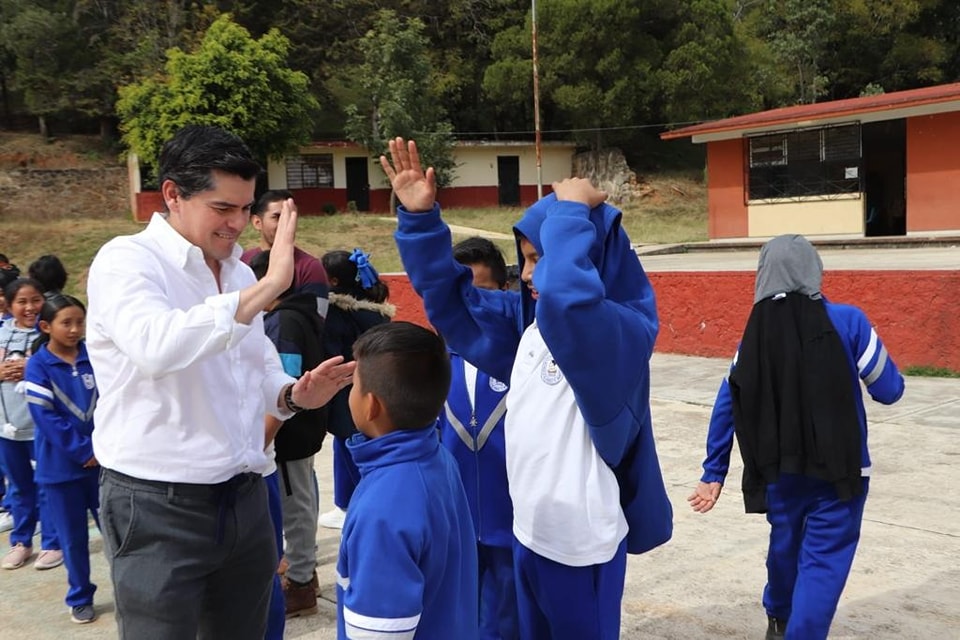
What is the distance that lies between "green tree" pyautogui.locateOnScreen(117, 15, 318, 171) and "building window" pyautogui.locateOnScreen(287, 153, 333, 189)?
4.31 metres

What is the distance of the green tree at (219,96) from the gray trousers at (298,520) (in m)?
23.4

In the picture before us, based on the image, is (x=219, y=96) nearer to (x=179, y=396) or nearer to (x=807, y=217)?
(x=807, y=217)

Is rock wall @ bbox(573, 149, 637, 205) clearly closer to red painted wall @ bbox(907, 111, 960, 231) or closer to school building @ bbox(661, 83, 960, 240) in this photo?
school building @ bbox(661, 83, 960, 240)

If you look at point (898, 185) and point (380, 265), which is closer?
point (380, 265)

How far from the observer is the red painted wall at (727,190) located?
22.9 metres

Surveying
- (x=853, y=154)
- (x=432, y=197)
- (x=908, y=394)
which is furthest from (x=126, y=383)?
(x=853, y=154)

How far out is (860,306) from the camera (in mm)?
8344

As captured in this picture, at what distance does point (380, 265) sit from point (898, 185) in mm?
15083

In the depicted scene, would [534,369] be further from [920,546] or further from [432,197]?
[920,546]

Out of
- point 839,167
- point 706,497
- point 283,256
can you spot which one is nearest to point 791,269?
point 706,497

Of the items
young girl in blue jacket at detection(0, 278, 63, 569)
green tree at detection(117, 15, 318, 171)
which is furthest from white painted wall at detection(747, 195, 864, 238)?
young girl in blue jacket at detection(0, 278, 63, 569)

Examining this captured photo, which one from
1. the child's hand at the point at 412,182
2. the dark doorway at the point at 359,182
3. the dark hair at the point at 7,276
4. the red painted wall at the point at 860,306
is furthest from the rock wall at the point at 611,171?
the child's hand at the point at 412,182

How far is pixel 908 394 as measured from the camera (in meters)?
7.32

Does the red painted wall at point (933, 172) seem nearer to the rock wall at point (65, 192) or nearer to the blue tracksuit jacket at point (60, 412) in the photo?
the blue tracksuit jacket at point (60, 412)
